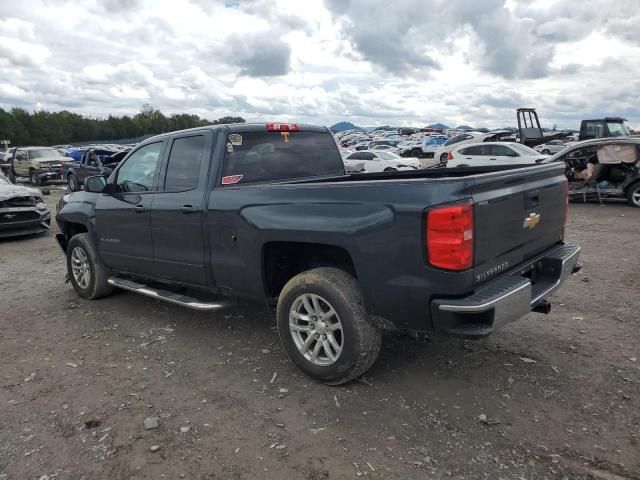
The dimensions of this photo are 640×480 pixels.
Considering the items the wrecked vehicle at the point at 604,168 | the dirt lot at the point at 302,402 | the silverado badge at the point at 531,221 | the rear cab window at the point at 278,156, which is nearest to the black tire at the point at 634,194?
the wrecked vehicle at the point at 604,168

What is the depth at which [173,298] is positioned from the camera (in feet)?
14.7

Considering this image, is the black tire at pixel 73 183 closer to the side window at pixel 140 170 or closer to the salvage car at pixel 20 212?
the salvage car at pixel 20 212

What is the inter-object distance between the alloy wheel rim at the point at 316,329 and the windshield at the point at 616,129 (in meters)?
22.4

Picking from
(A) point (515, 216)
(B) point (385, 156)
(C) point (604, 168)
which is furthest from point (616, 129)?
(A) point (515, 216)

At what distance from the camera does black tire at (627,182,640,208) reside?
12.2 m

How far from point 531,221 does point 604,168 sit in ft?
35.9

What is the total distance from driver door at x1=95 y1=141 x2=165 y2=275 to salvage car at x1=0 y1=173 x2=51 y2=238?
5.97 meters

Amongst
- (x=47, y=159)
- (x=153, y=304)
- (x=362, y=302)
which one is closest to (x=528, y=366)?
(x=362, y=302)

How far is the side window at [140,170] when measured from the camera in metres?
4.88

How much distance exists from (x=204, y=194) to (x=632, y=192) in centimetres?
1183

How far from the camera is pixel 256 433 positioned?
10.1 ft

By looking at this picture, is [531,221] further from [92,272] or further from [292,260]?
[92,272]

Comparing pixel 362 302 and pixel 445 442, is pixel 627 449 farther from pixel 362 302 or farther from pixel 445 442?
pixel 362 302

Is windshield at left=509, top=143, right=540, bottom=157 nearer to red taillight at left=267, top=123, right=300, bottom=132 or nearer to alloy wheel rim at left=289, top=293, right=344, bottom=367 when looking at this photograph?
red taillight at left=267, top=123, right=300, bottom=132
